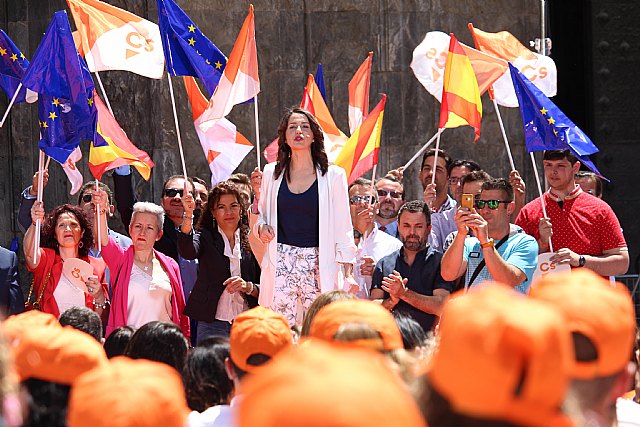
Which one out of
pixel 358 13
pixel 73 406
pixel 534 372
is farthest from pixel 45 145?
pixel 534 372

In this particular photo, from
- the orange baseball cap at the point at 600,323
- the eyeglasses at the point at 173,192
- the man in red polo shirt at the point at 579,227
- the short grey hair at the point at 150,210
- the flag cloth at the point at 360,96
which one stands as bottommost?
the man in red polo shirt at the point at 579,227

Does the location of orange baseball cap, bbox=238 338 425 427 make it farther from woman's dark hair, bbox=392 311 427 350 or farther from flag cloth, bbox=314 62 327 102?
flag cloth, bbox=314 62 327 102

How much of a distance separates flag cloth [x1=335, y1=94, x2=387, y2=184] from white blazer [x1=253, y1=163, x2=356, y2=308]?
60.4 inches

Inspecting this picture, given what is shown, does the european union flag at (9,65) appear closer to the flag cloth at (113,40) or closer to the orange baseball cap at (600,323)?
the flag cloth at (113,40)

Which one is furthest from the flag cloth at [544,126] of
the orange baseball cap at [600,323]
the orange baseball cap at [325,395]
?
the orange baseball cap at [325,395]

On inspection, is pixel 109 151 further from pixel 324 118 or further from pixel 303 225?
pixel 303 225

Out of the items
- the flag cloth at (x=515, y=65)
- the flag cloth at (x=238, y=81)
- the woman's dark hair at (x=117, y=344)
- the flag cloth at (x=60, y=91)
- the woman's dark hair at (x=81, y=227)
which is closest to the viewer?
the woman's dark hair at (x=117, y=344)

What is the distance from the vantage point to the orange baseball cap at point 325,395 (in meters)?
1.97

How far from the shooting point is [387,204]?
30.2 feet

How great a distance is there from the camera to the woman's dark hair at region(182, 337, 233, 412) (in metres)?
4.96

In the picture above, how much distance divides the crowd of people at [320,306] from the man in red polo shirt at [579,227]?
0.04 feet

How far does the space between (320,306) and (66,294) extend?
3143 millimetres

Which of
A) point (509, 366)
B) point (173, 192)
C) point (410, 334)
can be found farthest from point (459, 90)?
point (509, 366)

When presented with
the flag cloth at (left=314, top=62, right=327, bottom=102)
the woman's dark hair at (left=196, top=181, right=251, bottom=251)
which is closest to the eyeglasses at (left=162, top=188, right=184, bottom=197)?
the woman's dark hair at (left=196, top=181, right=251, bottom=251)
